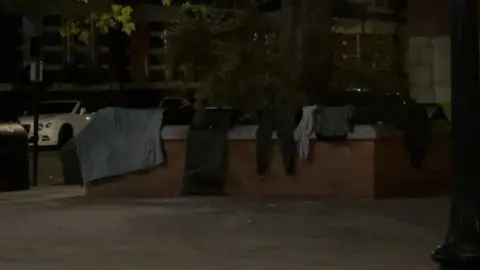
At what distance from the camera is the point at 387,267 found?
9.41 meters

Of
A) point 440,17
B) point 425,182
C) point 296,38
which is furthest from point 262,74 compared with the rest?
point 440,17

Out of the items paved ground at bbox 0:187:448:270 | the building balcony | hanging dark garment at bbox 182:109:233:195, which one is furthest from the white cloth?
the building balcony

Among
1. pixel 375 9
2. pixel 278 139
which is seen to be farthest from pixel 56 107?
pixel 278 139

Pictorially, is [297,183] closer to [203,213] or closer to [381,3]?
[203,213]

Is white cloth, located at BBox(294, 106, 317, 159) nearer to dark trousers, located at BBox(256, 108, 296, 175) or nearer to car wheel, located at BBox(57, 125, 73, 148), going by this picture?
dark trousers, located at BBox(256, 108, 296, 175)

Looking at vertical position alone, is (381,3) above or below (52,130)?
above

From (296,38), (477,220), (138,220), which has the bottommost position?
(138,220)

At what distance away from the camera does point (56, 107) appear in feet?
110

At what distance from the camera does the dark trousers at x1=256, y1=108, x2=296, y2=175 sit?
50.5 ft

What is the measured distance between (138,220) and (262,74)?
4.18m

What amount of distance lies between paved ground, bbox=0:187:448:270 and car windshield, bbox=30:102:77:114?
17347 millimetres

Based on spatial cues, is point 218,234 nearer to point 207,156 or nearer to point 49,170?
point 207,156

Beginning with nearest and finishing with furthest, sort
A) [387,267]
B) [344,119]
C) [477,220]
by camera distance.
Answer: [477,220], [387,267], [344,119]

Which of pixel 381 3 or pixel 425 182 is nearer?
pixel 425 182
